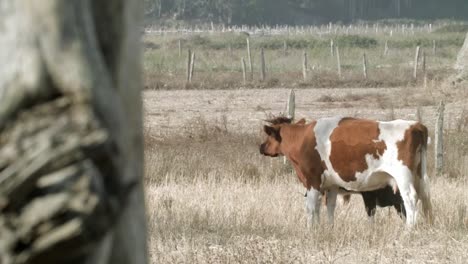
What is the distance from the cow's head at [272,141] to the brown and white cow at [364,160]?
694 mm

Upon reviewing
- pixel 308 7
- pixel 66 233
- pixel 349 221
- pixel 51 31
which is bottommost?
pixel 308 7

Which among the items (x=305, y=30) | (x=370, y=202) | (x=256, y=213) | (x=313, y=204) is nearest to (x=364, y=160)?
(x=370, y=202)

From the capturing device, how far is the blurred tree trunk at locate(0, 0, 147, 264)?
1.16m

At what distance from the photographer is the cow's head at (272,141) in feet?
42.9

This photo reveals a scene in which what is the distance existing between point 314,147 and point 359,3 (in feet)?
331

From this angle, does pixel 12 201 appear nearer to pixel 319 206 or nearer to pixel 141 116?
pixel 141 116

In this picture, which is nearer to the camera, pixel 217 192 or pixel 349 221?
pixel 349 221

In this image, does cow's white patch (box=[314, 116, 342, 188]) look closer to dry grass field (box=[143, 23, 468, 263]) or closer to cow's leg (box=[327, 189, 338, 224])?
cow's leg (box=[327, 189, 338, 224])

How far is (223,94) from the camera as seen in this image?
3762 cm

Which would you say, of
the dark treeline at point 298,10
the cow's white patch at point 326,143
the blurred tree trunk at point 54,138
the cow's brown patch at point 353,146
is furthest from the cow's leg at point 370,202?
the dark treeline at point 298,10

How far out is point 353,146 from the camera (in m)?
11.9

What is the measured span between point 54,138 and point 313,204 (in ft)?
35.8

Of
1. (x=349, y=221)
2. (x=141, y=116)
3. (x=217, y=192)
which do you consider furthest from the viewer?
(x=217, y=192)

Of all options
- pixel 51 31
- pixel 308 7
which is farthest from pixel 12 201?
pixel 308 7
